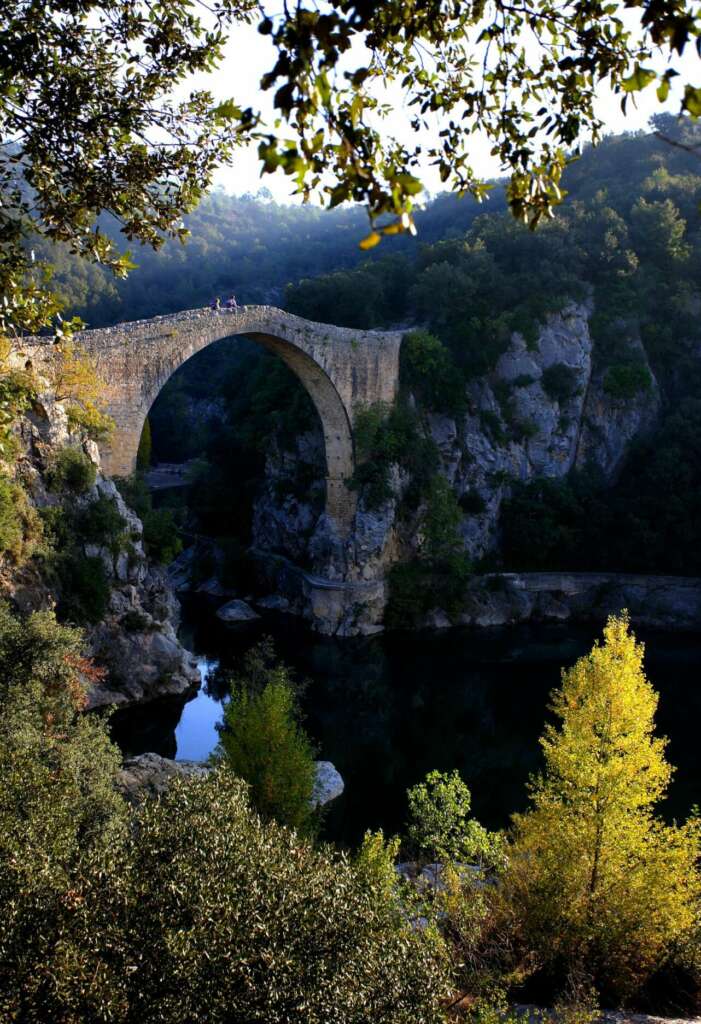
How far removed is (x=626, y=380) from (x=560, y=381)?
7.23ft

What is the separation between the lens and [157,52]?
5156 mm

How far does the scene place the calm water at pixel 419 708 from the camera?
48.1ft

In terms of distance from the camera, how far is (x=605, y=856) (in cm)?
845

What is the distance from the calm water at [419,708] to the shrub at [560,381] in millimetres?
7438

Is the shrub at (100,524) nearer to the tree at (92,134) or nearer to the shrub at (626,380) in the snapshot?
the tree at (92,134)

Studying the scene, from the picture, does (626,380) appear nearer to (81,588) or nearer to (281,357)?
(281,357)

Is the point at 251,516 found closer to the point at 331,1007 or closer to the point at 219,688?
the point at 219,688

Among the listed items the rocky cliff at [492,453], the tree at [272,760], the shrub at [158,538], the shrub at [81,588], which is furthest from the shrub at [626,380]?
the tree at [272,760]

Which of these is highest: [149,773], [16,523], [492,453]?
[492,453]

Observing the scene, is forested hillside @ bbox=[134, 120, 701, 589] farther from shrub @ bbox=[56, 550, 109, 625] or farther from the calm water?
shrub @ bbox=[56, 550, 109, 625]

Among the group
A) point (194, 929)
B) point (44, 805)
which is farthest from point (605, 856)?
point (44, 805)

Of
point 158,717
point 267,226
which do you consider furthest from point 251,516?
point 267,226

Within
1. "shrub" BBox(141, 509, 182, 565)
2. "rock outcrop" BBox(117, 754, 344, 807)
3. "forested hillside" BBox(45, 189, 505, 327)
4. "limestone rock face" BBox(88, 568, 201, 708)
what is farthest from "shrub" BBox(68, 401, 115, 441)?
"forested hillside" BBox(45, 189, 505, 327)

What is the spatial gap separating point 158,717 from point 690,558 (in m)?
15.6
